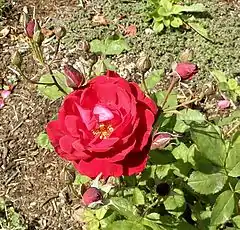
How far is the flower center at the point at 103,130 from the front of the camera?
141cm

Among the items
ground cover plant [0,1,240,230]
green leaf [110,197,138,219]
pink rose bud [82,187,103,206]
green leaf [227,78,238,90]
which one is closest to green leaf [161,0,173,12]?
ground cover plant [0,1,240,230]

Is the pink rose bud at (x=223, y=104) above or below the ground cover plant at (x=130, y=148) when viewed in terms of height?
below

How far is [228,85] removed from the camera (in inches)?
92.4

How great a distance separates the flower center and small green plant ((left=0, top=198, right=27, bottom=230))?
88 centimetres

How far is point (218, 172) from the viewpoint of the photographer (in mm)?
1580

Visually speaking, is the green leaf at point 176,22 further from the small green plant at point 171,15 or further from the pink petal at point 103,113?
the pink petal at point 103,113

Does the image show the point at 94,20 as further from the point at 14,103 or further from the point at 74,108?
the point at 74,108

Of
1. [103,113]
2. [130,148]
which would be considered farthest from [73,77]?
[130,148]

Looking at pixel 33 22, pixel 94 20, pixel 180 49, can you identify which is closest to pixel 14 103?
pixel 94 20

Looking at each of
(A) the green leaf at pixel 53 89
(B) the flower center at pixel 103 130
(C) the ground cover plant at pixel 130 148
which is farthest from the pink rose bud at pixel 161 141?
(A) the green leaf at pixel 53 89

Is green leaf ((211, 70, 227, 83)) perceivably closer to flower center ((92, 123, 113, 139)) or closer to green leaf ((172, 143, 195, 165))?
green leaf ((172, 143, 195, 165))

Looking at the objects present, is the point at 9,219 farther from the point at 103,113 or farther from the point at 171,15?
the point at 171,15

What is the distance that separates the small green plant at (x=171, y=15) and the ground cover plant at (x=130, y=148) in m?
0.29

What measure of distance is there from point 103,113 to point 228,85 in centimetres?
105
